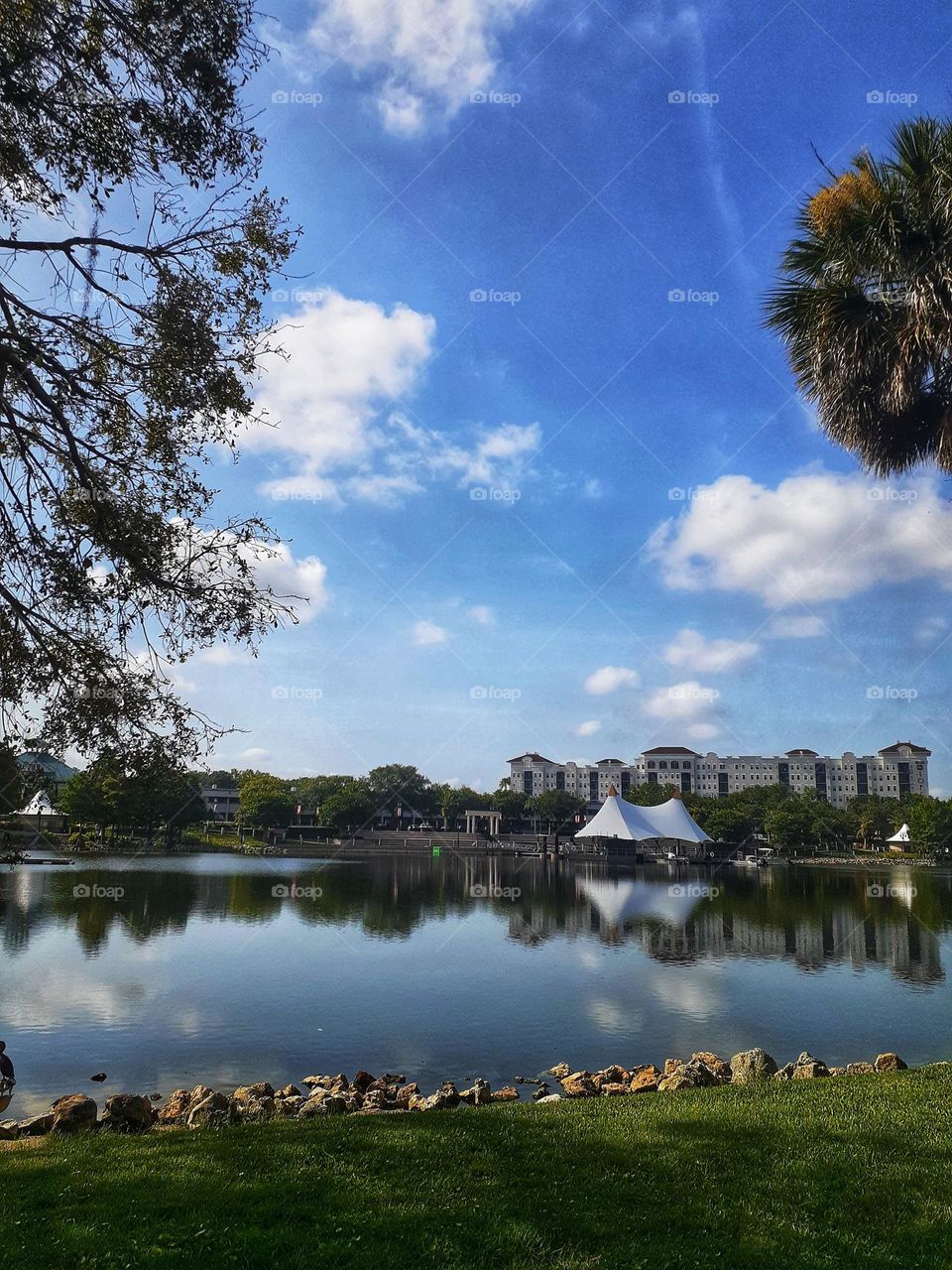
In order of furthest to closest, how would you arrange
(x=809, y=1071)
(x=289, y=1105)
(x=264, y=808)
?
(x=264, y=808), (x=809, y=1071), (x=289, y=1105)

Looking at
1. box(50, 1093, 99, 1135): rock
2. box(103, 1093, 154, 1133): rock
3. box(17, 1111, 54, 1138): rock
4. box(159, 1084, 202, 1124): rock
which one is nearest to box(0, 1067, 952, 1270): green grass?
box(103, 1093, 154, 1133): rock

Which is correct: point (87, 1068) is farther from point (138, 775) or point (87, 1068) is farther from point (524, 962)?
point (524, 962)

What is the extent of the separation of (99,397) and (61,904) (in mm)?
28901

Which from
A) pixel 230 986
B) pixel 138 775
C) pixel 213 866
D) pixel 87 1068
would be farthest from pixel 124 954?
pixel 213 866

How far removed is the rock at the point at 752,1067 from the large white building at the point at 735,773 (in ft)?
414

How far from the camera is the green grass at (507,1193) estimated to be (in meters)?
4.74

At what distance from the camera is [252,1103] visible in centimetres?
1026

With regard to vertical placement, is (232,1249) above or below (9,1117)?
above

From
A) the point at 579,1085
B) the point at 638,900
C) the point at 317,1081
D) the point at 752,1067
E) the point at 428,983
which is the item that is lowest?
the point at 638,900

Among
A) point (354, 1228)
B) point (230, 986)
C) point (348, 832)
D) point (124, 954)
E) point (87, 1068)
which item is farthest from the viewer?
point (348, 832)

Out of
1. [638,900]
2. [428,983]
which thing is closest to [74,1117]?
[428,983]

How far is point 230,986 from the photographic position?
18.8 meters

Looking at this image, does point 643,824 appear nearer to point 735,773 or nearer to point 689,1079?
point 689,1079

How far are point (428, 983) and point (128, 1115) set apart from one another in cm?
1094
